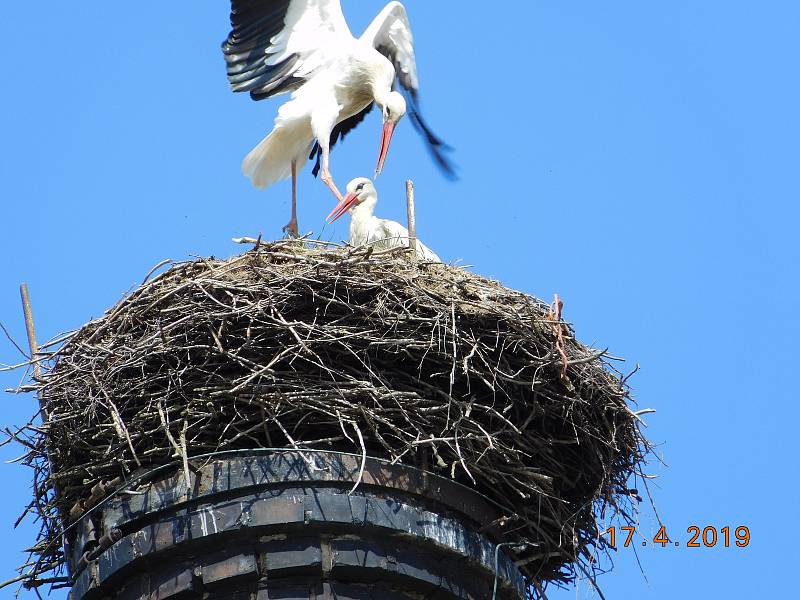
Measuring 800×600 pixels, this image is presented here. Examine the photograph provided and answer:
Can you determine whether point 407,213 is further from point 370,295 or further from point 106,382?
point 106,382

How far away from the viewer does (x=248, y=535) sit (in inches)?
333

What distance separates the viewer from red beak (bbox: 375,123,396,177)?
12.7 m

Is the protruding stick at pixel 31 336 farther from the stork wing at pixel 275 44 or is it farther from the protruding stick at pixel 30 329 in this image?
the stork wing at pixel 275 44

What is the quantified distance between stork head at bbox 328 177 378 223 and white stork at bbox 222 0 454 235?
0.79 metres

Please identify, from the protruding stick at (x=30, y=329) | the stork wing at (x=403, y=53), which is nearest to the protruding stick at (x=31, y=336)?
the protruding stick at (x=30, y=329)

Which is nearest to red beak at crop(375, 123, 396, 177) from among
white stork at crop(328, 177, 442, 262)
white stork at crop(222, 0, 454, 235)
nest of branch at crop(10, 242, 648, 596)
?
white stork at crop(222, 0, 454, 235)

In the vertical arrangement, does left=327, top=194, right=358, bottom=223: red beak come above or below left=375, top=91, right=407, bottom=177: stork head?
below

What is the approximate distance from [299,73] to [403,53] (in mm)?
1290

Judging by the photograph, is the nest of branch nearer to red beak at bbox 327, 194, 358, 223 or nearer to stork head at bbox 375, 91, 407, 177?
red beak at bbox 327, 194, 358, 223

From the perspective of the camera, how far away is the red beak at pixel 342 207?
468 inches

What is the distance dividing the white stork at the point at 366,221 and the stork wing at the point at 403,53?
1754mm

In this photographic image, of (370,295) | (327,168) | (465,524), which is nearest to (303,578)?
(465,524)

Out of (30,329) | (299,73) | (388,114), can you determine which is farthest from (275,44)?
(30,329)

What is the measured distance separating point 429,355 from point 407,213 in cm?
256
